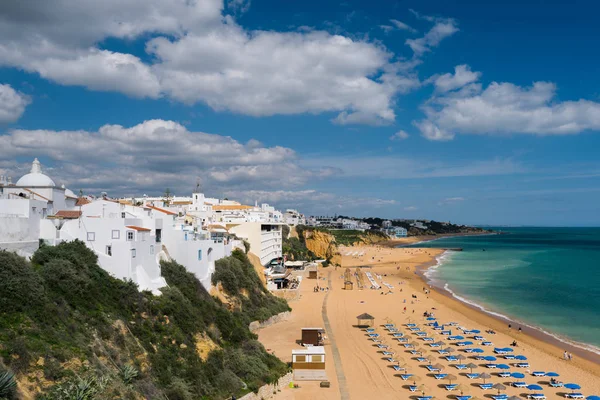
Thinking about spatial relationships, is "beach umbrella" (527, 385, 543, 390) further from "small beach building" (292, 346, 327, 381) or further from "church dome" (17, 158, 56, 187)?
"church dome" (17, 158, 56, 187)

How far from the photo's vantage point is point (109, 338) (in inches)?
688

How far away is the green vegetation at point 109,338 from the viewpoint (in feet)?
A: 45.8

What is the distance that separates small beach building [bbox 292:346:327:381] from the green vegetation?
0.90 m

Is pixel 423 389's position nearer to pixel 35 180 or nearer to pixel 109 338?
pixel 109 338

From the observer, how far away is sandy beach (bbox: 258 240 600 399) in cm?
2372

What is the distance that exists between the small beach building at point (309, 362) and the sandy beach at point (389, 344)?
73 cm

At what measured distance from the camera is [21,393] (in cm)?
1265

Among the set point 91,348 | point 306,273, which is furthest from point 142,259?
point 306,273

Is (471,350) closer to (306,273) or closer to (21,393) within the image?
(21,393)

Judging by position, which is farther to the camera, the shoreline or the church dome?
the shoreline

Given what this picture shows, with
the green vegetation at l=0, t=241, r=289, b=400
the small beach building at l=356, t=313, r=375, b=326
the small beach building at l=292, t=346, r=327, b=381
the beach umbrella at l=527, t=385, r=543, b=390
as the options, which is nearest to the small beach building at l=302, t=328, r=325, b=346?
the small beach building at l=292, t=346, r=327, b=381

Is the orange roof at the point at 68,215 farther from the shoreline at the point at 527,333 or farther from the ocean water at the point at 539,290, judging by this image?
the ocean water at the point at 539,290

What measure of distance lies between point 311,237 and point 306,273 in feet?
91.6

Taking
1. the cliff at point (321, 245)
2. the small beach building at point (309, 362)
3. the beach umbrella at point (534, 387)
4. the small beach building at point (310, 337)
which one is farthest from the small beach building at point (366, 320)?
the cliff at point (321, 245)
